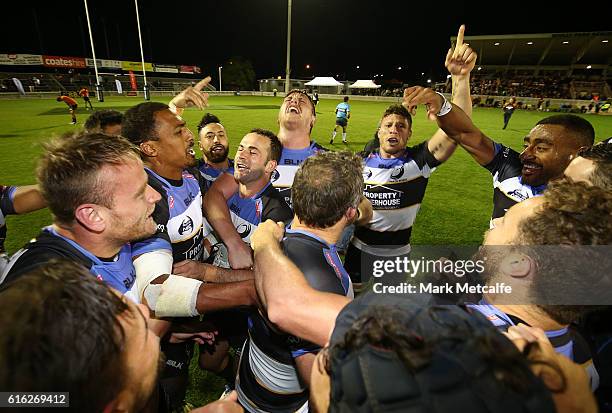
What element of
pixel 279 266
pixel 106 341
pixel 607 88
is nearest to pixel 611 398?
pixel 279 266

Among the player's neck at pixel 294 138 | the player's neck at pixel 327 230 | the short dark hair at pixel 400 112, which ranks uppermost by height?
the short dark hair at pixel 400 112

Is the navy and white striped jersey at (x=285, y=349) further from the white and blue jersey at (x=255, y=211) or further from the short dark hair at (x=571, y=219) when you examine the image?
the white and blue jersey at (x=255, y=211)

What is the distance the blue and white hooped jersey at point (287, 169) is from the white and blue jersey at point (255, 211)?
2.01ft

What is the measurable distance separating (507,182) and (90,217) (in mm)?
3727

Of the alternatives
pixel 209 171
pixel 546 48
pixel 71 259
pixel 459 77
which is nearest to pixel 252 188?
pixel 209 171

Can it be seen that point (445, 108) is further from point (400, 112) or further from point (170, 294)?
point (170, 294)

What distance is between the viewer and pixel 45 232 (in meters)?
1.85

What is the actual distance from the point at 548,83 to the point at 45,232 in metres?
57.1

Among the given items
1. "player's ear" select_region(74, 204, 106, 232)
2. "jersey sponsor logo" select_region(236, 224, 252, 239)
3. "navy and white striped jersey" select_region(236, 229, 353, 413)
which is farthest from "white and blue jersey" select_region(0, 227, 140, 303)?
"jersey sponsor logo" select_region(236, 224, 252, 239)

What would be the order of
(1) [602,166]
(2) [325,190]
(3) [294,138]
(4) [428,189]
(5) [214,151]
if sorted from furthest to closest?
(4) [428,189] < (5) [214,151] < (3) [294,138] < (1) [602,166] < (2) [325,190]

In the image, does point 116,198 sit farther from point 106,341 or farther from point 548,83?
point 548,83

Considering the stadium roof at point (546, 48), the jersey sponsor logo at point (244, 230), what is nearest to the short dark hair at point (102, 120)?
the jersey sponsor logo at point (244, 230)

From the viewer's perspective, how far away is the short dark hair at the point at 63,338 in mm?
758

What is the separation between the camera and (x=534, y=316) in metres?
1.32
